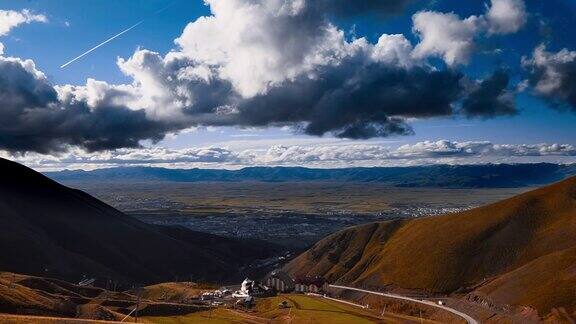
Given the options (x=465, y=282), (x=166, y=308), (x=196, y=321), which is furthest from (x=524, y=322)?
(x=166, y=308)

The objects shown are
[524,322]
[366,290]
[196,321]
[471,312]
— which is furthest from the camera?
[366,290]

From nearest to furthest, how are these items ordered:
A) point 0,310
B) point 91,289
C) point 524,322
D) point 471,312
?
point 0,310 → point 524,322 → point 471,312 → point 91,289

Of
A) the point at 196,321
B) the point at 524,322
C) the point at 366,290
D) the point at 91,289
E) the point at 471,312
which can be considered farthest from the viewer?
the point at 366,290

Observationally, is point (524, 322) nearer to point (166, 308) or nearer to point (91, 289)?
point (166, 308)

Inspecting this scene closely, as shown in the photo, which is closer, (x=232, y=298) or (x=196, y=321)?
(x=196, y=321)

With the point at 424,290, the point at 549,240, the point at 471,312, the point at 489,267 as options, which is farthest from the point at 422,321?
the point at 549,240

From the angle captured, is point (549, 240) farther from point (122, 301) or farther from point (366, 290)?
point (122, 301)

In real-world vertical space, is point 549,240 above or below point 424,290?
above

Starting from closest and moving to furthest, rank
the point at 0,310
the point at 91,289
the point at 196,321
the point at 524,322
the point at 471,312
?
1. the point at 0,310
2. the point at 196,321
3. the point at 524,322
4. the point at 471,312
5. the point at 91,289

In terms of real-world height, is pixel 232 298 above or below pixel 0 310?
below
